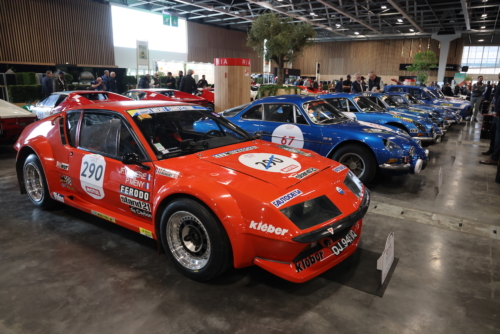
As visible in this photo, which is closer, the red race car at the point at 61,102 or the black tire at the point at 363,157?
the black tire at the point at 363,157

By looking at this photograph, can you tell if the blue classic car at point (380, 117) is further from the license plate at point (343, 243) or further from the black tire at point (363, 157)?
the license plate at point (343, 243)

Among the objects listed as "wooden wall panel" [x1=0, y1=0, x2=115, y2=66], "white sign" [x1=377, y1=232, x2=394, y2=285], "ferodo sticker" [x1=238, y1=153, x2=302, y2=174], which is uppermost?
"wooden wall panel" [x1=0, y1=0, x2=115, y2=66]

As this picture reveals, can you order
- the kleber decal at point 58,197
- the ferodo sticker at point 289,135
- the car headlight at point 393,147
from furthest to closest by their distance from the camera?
the ferodo sticker at point 289,135 → the car headlight at point 393,147 → the kleber decal at point 58,197

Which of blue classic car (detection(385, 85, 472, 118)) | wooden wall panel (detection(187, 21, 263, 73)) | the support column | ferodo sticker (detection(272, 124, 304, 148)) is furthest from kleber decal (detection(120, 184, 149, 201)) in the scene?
the support column

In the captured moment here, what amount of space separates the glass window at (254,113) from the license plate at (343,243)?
350 cm

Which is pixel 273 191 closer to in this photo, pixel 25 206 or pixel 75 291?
pixel 75 291

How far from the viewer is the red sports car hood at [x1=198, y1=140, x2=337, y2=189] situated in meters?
2.72

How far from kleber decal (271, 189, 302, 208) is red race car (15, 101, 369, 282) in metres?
0.01

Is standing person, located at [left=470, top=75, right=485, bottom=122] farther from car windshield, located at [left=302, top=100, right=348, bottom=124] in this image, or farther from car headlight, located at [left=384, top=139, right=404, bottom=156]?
car headlight, located at [left=384, top=139, right=404, bottom=156]

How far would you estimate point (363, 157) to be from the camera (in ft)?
17.2

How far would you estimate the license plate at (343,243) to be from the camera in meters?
2.64

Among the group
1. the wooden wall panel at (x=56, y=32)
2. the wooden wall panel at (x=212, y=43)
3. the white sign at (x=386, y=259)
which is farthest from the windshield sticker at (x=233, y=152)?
the wooden wall panel at (x=212, y=43)

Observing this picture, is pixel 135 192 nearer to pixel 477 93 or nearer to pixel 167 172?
pixel 167 172

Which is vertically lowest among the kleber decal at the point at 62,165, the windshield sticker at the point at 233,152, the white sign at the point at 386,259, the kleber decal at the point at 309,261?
the white sign at the point at 386,259
